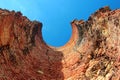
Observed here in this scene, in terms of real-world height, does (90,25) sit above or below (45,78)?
above

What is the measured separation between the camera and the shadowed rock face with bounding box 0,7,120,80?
26.3 m

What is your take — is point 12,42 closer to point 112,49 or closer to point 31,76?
point 31,76

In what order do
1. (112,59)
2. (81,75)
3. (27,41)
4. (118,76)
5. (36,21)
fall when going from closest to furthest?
(118,76)
(112,59)
(81,75)
(27,41)
(36,21)

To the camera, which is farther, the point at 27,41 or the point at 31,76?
the point at 27,41

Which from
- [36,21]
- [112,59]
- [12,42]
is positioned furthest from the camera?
[36,21]

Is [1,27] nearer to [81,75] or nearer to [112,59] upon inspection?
[81,75]

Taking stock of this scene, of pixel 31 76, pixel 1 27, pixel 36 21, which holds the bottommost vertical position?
pixel 31 76

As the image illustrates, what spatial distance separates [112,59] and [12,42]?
11301mm

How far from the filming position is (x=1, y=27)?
28.3 metres

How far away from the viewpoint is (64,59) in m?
37.4

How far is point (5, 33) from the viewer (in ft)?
95.5

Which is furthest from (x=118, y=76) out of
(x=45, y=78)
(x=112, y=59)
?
(x=45, y=78)

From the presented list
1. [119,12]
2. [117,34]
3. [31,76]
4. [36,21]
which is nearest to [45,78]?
[31,76]

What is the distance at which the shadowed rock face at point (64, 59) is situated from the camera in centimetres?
2628
